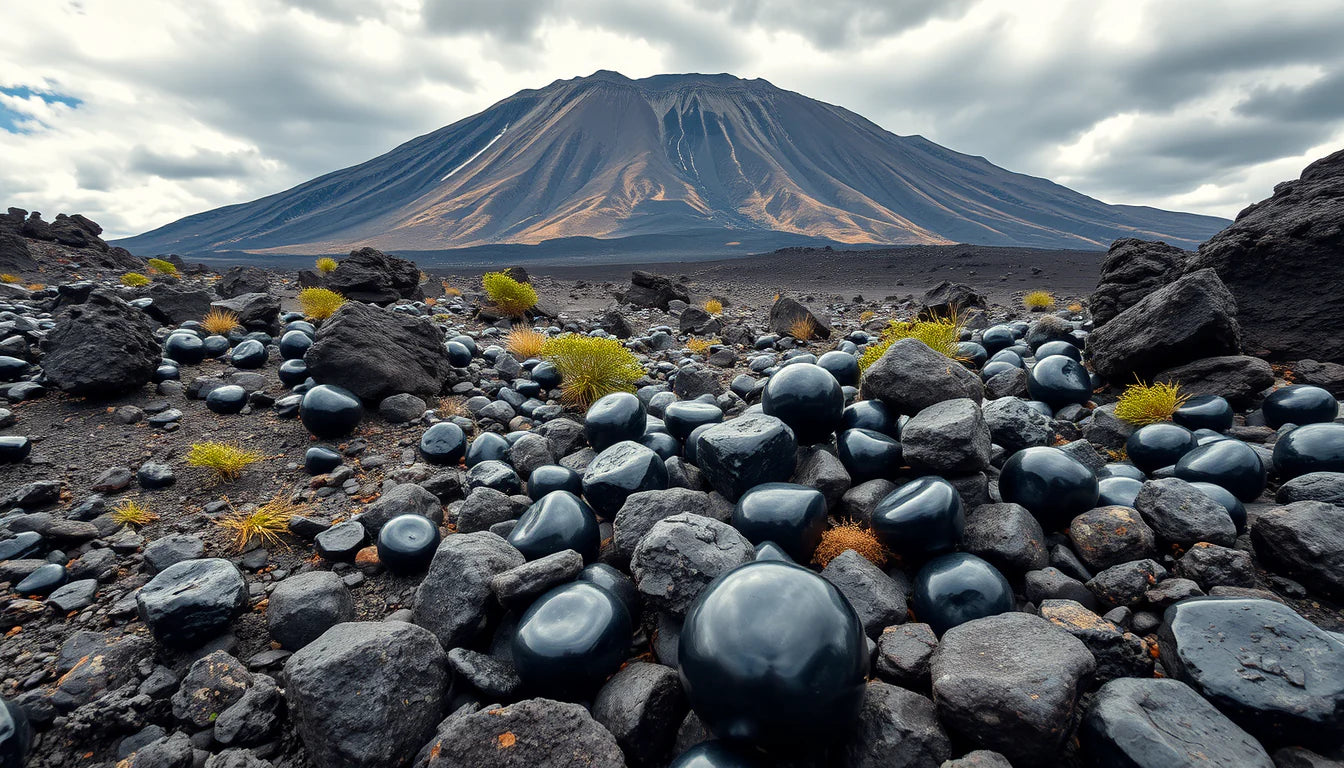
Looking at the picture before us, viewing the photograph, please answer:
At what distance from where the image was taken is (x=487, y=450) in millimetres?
4500

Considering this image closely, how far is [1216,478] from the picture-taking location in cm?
310

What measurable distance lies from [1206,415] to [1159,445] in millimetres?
981

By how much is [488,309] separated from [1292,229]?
12114mm

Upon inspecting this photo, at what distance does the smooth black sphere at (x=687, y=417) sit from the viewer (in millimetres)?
4141

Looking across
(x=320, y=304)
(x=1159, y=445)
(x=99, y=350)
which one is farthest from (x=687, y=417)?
(x=320, y=304)

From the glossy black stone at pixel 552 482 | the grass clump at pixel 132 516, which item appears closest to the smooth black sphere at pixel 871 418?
the glossy black stone at pixel 552 482

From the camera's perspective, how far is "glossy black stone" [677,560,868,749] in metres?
1.62

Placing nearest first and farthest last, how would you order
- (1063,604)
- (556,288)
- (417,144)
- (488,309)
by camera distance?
1. (1063,604)
2. (488,309)
3. (556,288)
4. (417,144)

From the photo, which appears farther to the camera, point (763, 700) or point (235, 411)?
point (235, 411)

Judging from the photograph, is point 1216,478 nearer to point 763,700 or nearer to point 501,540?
point 763,700

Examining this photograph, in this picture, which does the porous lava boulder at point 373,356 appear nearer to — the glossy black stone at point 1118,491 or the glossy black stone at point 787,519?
the glossy black stone at point 787,519

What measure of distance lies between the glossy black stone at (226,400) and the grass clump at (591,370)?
3.12 meters

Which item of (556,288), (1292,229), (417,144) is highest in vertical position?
(417,144)

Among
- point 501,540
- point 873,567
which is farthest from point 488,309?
point 873,567
